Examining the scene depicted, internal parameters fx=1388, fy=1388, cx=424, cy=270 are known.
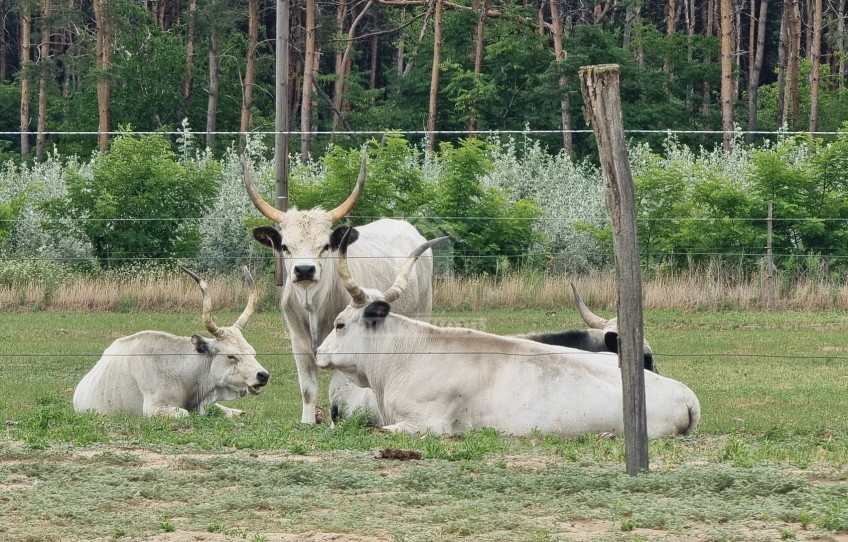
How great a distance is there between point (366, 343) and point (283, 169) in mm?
6945

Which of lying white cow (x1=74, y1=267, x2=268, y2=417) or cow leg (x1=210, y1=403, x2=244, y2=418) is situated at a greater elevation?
lying white cow (x1=74, y1=267, x2=268, y2=417)

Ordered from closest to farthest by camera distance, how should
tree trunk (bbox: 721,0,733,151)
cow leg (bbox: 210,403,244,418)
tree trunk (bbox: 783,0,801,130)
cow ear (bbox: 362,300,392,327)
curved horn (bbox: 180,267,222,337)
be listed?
cow ear (bbox: 362,300,392,327) < cow leg (bbox: 210,403,244,418) < curved horn (bbox: 180,267,222,337) < tree trunk (bbox: 721,0,733,151) < tree trunk (bbox: 783,0,801,130)

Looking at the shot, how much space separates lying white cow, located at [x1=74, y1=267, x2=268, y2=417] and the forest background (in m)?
1.50

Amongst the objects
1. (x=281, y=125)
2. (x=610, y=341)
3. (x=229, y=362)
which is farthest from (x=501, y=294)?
(x=229, y=362)

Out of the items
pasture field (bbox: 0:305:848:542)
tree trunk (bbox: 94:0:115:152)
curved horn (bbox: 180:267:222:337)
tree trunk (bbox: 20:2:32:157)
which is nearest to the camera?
pasture field (bbox: 0:305:848:542)

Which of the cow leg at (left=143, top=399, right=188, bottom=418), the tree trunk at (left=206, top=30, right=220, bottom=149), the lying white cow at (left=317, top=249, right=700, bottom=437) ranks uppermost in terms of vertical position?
the tree trunk at (left=206, top=30, right=220, bottom=149)

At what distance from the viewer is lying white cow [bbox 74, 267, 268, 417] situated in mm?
12930

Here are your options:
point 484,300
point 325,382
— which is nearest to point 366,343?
point 325,382

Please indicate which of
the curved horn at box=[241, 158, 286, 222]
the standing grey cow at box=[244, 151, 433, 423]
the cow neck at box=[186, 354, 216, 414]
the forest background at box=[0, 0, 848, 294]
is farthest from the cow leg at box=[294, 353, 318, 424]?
the forest background at box=[0, 0, 848, 294]

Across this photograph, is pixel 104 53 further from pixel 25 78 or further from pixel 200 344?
pixel 200 344

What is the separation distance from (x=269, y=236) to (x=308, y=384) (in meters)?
1.43

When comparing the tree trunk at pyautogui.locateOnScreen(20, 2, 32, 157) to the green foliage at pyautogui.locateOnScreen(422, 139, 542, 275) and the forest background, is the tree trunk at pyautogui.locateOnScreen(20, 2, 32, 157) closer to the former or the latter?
the forest background

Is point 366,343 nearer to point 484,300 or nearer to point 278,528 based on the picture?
point 278,528

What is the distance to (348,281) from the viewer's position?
449 inches
